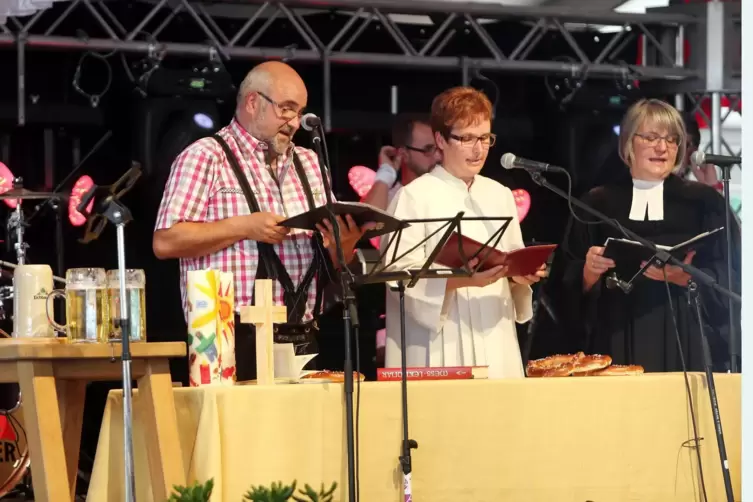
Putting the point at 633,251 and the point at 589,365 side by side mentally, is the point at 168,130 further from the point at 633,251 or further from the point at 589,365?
the point at 589,365

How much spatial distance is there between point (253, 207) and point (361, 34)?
9.96 feet

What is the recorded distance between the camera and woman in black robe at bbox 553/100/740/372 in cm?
524

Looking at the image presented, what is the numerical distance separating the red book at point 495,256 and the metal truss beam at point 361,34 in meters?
2.89

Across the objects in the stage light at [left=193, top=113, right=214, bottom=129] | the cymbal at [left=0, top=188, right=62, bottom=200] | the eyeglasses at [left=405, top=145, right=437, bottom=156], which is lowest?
the cymbal at [left=0, top=188, right=62, bottom=200]

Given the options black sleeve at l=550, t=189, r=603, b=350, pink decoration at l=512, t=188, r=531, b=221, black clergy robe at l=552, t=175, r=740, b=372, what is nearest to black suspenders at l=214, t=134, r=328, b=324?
black clergy robe at l=552, t=175, r=740, b=372

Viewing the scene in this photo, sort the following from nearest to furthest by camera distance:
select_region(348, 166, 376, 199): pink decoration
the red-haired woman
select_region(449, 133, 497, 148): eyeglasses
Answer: the red-haired woman, select_region(449, 133, 497, 148): eyeglasses, select_region(348, 166, 376, 199): pink decoration

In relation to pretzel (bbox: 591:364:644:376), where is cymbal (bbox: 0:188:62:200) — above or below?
above

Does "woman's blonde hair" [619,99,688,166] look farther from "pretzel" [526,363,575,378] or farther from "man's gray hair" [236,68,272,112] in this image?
"pretzel" [526,363,575,378]

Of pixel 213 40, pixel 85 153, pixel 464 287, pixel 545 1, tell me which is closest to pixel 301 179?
pixel 464 287

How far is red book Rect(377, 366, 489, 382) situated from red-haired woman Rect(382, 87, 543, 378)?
2.02 ft

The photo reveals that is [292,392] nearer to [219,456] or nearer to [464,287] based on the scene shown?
[219,456]

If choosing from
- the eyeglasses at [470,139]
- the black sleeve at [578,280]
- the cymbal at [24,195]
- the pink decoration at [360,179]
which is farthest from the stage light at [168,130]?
the eyeglasses at [470,139]

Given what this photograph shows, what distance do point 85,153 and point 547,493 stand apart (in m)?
4.04

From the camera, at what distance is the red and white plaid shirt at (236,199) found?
3516 millimetres
